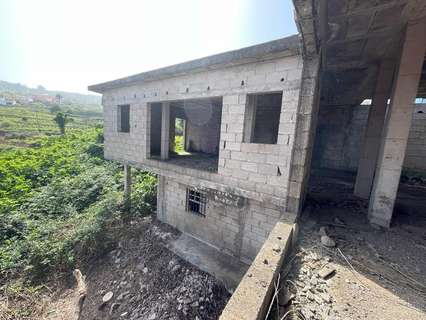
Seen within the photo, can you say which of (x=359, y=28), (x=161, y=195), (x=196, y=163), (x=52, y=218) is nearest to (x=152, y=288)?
(x=161, y=195)

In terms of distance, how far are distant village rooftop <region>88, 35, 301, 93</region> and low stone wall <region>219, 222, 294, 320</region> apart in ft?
11.8

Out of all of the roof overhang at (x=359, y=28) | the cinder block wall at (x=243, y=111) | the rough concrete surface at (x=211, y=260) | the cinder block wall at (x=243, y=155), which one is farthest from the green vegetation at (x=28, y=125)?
the roof overhang at (x=359, y=28)

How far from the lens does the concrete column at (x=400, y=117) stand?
347 cm

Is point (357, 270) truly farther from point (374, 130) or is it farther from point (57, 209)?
point (57, 209)

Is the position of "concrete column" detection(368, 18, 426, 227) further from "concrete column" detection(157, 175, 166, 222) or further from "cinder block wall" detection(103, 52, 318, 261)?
"concrete column" detection(157, 175, 166, 222)

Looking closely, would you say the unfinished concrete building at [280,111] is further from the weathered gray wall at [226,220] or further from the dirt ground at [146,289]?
the dirt ground at [146,289]

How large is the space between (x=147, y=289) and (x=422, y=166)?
15.1 metres

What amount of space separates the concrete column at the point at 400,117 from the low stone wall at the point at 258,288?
2.71 meters

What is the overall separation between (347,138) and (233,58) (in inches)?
426

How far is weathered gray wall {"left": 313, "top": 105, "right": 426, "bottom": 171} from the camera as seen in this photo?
1044 centimetres

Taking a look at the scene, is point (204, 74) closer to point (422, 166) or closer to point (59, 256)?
point (59, 256)

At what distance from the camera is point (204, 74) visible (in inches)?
200

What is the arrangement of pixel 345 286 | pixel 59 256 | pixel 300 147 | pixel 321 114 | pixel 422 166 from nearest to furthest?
pixel 345 286, pixel 300 147, pixel 59 256, pixel 422 166, pixel 321 114

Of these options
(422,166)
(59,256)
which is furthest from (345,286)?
(422,166)
